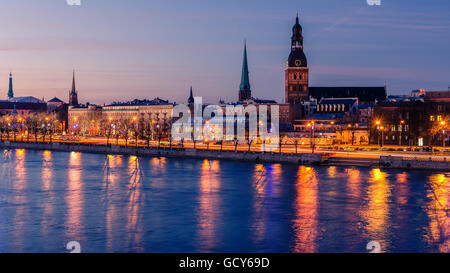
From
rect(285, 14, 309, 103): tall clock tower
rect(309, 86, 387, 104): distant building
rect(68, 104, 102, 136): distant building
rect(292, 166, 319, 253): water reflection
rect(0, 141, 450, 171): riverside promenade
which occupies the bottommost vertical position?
rect(292, 166, 319, 253): water reflection

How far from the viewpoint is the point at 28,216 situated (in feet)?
80.9

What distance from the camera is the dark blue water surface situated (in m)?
20.3

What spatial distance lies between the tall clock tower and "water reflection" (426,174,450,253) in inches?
2567

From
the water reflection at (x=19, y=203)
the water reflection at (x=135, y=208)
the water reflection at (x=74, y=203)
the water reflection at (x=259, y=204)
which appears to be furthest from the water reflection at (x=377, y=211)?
the water reflection at (x=19, y=203)

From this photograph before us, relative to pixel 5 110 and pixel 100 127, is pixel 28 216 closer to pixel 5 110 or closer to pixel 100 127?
pixel 100 127

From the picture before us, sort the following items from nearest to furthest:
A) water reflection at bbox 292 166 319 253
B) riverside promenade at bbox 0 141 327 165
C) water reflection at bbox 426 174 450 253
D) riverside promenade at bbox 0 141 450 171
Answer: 1. water reflection at bbox 292 166 319 253
2. water reflection at bbox 426 174 450 253
3. riverside promenade at bbox 0 141 450 171
4. riverside promenade at bbox 0 141 327 165

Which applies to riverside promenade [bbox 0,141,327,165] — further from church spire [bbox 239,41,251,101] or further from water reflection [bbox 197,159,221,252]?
church spire [bbox 239,41,251,101]

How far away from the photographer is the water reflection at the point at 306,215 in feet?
65.4

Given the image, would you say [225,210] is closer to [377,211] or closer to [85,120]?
[377,211]

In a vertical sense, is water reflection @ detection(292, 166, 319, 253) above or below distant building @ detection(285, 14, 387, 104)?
below

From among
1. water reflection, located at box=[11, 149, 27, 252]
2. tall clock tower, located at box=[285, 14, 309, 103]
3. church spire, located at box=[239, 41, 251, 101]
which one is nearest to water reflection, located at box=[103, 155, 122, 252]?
water reflection, located at box=[11, 149, 27, 252]

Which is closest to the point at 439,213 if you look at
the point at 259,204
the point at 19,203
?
the point at 259,204

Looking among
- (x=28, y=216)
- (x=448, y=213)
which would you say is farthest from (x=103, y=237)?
(x=448, y=213)
